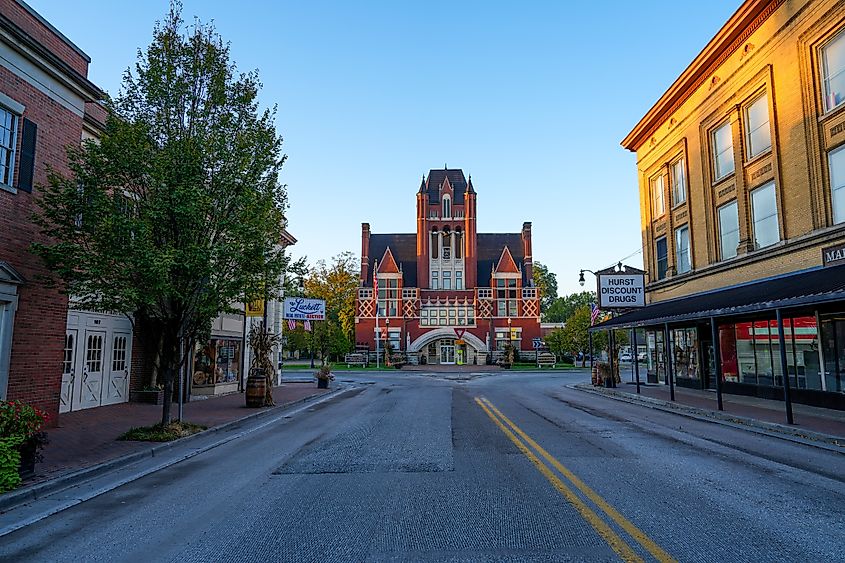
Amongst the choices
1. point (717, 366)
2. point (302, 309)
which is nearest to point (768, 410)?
point (717, 366)

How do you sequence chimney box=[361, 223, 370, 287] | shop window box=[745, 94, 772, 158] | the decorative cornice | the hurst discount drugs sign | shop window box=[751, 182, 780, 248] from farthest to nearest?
chimney box=[361, 223, 370, 287] < the hurst discount drugs sign < shop window box=[745, 94, 772, 158] < the decorative cornice < shop window box=[751, 182, 780, 248]

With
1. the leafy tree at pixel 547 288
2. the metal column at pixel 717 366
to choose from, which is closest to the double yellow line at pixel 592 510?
the metal column at pixel 717 366

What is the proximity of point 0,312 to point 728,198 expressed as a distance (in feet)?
75.3

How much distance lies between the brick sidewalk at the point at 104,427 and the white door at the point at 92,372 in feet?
1.32

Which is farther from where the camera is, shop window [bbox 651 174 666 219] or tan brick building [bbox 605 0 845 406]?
shop window [bbox 651 174 666 219]

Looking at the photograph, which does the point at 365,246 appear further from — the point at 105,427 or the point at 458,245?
the point at 105,427

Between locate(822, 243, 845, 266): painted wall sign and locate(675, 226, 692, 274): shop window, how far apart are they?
8560 millimetres

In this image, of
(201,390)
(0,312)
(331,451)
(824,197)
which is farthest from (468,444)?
(201,390)

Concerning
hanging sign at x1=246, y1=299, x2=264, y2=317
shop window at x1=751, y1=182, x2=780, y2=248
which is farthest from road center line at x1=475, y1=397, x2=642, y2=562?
hanging sign at x1=246, y1=299, x2=264, y2=317

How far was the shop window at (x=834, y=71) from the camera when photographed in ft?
51.4

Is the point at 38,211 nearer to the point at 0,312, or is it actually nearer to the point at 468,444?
the point at 0,312

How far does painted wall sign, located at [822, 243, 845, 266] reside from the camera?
15.2m

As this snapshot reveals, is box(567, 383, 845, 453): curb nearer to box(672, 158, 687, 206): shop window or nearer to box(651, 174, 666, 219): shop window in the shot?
box(672, 158, 687, 206): shop window

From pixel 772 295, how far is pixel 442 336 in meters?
47.9
